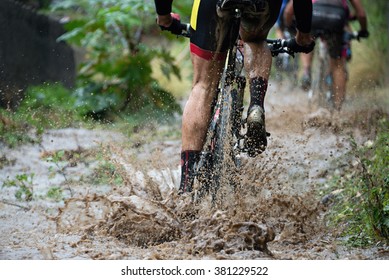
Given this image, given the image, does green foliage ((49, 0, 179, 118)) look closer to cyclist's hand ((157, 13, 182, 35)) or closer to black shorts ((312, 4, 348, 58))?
black shorts ((312, 4, 348, 58))

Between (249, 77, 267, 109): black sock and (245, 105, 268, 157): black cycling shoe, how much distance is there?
4cm

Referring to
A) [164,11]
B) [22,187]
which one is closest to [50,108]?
[22,187]

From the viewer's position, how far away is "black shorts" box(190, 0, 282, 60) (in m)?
4.27

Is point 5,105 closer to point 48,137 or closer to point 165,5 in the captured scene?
point 48,137

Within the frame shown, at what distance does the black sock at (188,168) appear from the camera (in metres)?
4.42

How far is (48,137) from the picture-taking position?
7.29 m

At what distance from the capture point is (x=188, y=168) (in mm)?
4438

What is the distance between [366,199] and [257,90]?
836 millimetres

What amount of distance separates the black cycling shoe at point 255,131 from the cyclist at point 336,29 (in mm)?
3390

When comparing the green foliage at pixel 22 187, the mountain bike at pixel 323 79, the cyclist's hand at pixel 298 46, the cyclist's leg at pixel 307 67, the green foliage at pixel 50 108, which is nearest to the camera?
the cyclist's hand at pixel 298 46

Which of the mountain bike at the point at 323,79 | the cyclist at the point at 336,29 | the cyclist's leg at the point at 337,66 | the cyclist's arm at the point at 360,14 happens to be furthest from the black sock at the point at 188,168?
the cyclist's arm at the point at 360,14

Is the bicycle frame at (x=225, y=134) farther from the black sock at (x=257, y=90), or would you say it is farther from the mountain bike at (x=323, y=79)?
the mountain bike at (x=323, y=79)

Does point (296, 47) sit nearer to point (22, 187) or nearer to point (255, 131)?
point (255, 131)
